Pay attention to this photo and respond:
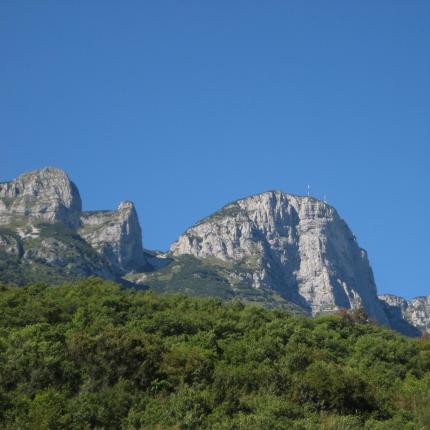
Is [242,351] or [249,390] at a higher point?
[242,351]

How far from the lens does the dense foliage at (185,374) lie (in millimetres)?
42812

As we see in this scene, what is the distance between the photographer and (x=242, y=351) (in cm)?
6031

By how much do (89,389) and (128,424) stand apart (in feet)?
18.5

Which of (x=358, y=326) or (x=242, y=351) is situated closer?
(x=242, y=351)

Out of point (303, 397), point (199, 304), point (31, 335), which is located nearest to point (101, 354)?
point (31, 335)

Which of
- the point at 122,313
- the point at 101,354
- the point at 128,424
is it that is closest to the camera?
the point at 128,424

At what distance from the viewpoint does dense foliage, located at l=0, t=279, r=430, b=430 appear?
→ 42.8m

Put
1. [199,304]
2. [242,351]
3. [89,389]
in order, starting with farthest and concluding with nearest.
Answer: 1. [199,304]
2. [242,351]
3. [89,389]

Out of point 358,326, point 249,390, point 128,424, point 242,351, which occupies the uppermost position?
point 358,326

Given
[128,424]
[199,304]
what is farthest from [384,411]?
[199,304]

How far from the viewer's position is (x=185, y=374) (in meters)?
50.6

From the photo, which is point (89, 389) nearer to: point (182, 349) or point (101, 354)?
point (101, 354)

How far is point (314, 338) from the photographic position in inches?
2830

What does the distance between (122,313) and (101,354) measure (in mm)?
19866
